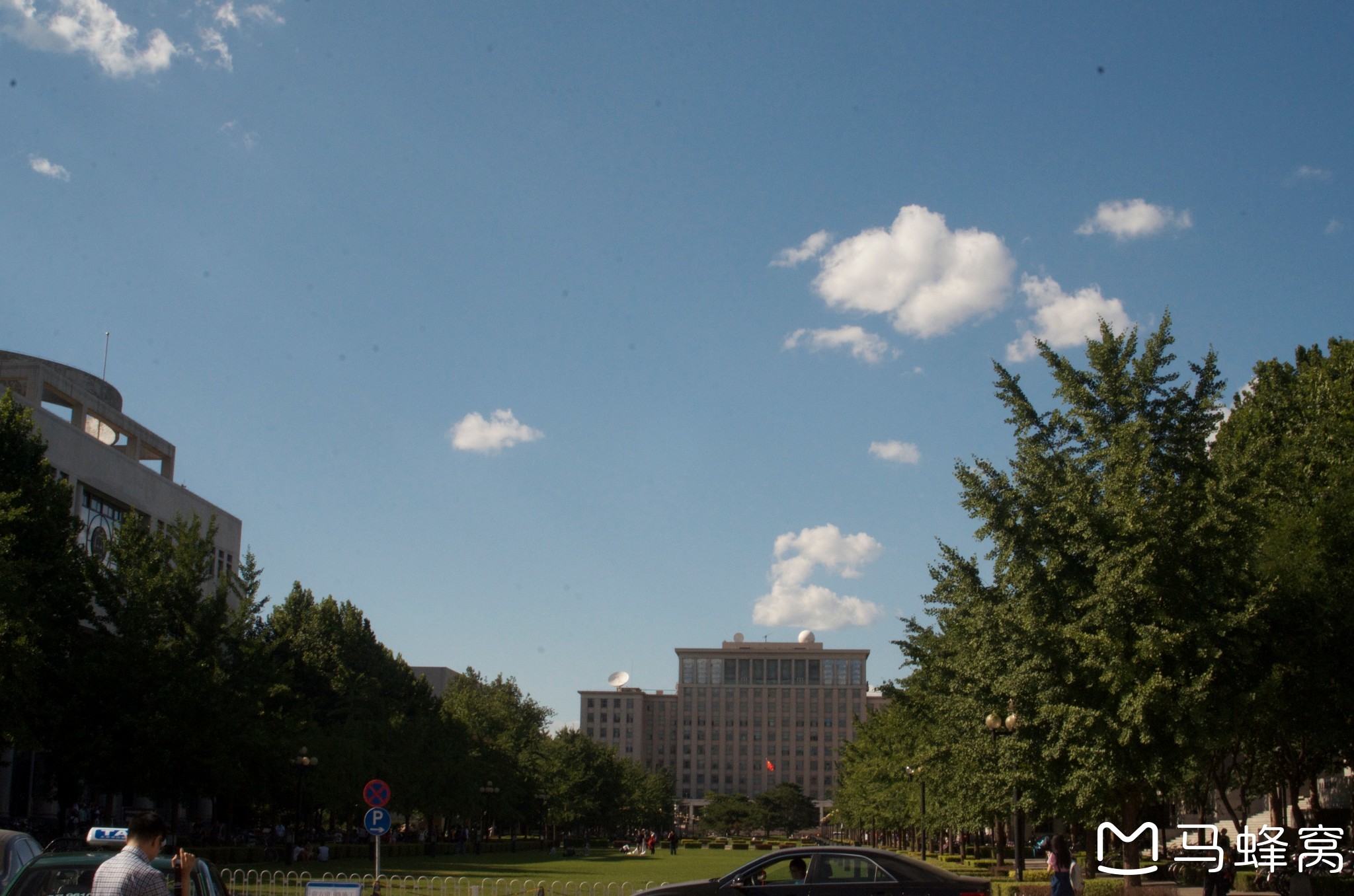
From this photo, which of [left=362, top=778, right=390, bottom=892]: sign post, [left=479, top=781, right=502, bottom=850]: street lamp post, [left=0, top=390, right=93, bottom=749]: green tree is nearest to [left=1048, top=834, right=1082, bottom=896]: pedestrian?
[left=362, top=778, right=390, bottom=892]: sign post

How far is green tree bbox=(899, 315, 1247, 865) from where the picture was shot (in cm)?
2455

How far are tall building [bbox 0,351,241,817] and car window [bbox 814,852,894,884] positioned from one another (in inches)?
1480

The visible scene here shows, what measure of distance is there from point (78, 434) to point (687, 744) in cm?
15072

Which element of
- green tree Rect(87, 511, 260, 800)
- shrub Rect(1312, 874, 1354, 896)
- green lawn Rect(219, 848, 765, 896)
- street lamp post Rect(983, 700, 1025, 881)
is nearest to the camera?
shrub Rect(1312, 874, 1354, 896)

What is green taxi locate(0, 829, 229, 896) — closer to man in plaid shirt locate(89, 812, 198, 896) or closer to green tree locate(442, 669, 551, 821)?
man in plaid shirt locate(89, 812, 198, 896)

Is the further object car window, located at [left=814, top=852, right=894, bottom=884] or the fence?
the fence

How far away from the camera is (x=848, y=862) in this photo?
15.1 metres

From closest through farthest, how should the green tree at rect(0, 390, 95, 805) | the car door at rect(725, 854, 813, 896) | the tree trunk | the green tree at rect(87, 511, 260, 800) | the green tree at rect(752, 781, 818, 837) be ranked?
the car door at rect(725, 854, 813, 896), the tree trunk, the green tree at rect(0, 390, 95, 805), the green tree at rect(87, 511, 260, 800), the green tree at rect(752, 781, 818, 837)

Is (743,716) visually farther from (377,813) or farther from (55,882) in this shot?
(55,882)

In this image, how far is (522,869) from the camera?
144 feet

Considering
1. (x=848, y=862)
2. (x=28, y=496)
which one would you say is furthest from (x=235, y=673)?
(x=848, y=862)

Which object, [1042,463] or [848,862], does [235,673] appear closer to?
[1042,463]

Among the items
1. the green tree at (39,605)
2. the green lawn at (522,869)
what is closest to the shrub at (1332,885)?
the green lawn at (522,869)

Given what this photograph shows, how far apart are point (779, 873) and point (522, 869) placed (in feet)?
104
